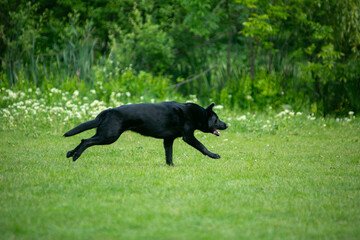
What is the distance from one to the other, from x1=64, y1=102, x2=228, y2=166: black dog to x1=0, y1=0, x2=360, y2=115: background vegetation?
6.50 metres

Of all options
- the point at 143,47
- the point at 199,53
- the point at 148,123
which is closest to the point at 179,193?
the point at 148,123

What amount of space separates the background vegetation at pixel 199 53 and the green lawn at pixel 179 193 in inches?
220

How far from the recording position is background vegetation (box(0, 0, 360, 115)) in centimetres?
1397

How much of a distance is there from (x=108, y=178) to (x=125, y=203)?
1.22 meters

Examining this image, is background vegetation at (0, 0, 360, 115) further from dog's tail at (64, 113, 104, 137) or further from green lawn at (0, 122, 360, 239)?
A: dog's tail at (64, 113, 104, 137)

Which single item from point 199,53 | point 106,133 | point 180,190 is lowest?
point 199,53

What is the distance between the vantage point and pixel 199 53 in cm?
1870

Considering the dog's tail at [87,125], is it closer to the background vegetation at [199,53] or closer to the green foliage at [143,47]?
the background vegetation at [199,53]

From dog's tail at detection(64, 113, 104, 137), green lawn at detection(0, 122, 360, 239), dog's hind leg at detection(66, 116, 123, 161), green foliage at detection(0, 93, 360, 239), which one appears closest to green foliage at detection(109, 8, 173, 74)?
green foliage at detection(0, 93, 360, 239)

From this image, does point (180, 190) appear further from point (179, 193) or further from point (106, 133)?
point (106, 133)

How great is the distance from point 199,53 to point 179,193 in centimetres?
1398

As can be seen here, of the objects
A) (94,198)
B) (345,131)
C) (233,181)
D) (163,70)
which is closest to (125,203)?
(94,198)

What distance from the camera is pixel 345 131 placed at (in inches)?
446

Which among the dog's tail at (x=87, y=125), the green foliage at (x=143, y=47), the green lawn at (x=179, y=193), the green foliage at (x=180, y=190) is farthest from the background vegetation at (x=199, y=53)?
the dog's tail at (x=87, y=125)
